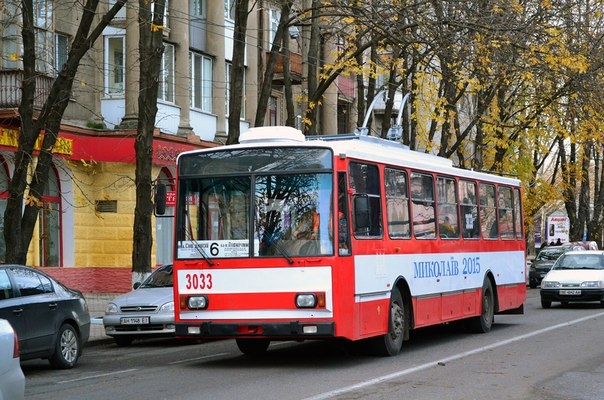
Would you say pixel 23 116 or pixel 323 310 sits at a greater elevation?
pixel 23 116

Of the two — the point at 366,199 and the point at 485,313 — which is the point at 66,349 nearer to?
the point at 366,199

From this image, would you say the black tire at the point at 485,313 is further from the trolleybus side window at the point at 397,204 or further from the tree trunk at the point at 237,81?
the tree trunk at the point at 237,81

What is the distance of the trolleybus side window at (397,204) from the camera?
16203 mm

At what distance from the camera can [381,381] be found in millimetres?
12945

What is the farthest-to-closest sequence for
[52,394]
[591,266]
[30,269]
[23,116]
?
1. [591,266]
2. [23,116]
3. [30,269]
4. [52,394]

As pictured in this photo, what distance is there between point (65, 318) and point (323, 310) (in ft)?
12.5

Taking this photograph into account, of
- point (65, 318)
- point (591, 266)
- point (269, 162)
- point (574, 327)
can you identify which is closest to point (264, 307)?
point (269, 162)

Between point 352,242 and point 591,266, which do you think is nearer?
point 352,242

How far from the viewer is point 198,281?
48.9ft

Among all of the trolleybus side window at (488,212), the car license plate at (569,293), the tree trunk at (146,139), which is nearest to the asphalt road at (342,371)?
the trolleybus side window at (488,212)

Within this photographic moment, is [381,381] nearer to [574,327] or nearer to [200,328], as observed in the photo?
[200,328]

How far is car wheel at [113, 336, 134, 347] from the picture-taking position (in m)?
19.5

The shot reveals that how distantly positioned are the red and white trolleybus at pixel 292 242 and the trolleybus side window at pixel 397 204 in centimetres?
1

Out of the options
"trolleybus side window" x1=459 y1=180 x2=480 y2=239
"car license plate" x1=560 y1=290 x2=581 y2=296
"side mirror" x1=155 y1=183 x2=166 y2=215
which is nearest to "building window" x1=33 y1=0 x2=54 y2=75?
"trolleybus side window" x1=459 y1=180 x2=480 y2=239
